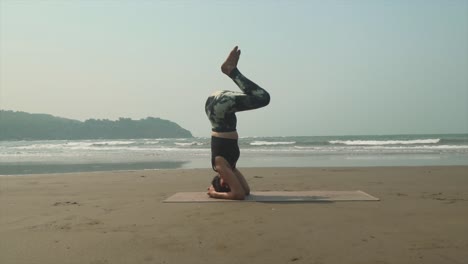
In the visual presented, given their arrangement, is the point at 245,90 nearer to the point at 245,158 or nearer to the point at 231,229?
the point at 231,229

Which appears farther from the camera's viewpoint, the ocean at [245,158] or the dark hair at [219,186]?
the ocean at [245,158]

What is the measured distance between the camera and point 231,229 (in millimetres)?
5312

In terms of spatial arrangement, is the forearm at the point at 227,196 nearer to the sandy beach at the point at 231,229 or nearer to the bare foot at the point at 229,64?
the sandy beach at the point at 231,229

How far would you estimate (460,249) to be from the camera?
170 inches

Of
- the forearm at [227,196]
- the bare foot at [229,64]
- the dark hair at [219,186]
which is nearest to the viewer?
the forearm at [227,196]

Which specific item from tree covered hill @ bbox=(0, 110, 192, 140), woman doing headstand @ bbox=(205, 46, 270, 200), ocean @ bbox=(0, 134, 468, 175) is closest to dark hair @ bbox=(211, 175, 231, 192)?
woman doing headstand @ bbox=(205, 46, 270, 200)

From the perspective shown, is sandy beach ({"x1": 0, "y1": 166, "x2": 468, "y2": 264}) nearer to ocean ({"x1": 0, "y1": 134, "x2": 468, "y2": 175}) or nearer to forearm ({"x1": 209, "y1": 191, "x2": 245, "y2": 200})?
forearm ({"x1": 209, "y1": 191, "x2": 245, "y2": 200})

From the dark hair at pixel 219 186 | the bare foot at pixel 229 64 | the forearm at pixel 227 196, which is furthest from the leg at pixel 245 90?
the forearm at pixel 227 196

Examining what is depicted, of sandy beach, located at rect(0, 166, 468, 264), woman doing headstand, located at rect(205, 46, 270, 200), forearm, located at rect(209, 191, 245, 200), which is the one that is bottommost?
sandy beach, located at rect(0, 166, 468, 264)

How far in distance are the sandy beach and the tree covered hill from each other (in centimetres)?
9127

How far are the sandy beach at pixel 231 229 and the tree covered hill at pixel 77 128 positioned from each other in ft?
299

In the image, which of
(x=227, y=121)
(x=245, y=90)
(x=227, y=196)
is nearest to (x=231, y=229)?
(x=227, y=196)

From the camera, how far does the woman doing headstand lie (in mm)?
7902

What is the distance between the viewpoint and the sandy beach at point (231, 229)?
14.1 ft
